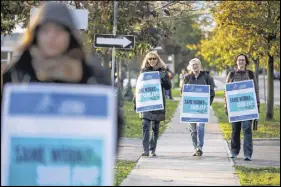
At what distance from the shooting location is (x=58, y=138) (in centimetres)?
403

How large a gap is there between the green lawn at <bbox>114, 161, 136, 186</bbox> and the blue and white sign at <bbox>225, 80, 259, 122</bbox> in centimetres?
227

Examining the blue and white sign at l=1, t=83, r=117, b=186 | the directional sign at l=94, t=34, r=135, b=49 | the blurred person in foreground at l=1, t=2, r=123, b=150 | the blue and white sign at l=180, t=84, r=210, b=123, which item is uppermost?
the directional sign at l=94, t=34, r=135, b=49

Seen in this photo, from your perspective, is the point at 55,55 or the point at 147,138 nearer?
the point at 55,55

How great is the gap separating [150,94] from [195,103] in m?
0.97

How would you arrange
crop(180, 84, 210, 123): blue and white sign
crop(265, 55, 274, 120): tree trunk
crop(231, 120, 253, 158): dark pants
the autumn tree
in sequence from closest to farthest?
crop(231, 120, 253, 158): dark pants < crop(180, 84, 210, 123): blue and white sign < the autumn tree < crop(265, 55, 274, 120): tree trunk

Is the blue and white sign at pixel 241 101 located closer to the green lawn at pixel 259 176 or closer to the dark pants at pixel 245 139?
the dark pants at pixel 245 139

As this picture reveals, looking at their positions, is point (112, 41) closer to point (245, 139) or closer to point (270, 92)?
point (245, 139)

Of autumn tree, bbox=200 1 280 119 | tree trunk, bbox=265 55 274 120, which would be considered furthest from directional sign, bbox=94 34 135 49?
tree trunk, bbox=265 55 274 120

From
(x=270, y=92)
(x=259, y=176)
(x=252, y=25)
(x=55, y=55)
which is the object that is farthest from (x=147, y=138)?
(x=270, y=92)

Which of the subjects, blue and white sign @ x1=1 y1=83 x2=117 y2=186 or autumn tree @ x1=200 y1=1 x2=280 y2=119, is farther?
autumn tree @ x1=200 y1=1 x2=280 y2=119

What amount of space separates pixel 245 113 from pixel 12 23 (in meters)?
6.21

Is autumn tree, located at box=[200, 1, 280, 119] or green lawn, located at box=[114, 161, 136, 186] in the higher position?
autumn tree, located at box=[200, 1, 280, 119]

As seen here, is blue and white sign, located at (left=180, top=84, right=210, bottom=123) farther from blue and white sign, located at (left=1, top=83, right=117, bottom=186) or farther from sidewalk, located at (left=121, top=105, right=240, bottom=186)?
blue and white sign, located at (left=1, top=83, right=117, bottom=186)

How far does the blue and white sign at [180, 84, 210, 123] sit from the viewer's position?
12391mm
